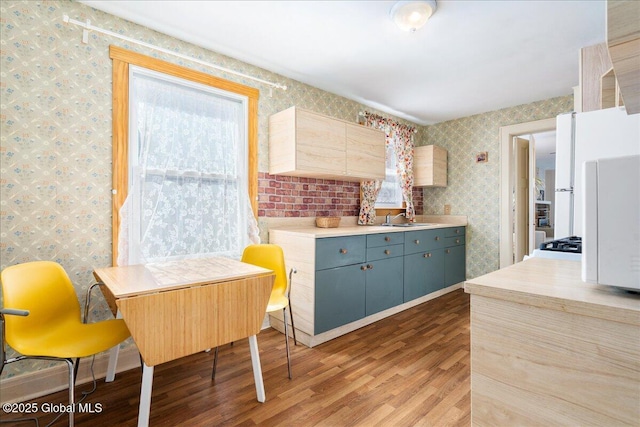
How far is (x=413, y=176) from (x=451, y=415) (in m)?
3.30

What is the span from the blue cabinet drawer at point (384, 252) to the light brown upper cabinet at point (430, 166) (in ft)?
5.04

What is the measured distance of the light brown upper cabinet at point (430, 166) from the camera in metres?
4.33

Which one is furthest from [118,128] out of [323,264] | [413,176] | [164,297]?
[413,176]

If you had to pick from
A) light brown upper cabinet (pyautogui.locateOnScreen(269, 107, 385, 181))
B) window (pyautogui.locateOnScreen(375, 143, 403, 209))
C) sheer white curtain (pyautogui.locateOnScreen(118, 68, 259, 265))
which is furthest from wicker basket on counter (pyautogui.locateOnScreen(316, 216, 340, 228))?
window (pyautogui.locateOnScreen(375, 143, 403, 209))

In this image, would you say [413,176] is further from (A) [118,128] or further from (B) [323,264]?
(A) [118,128]

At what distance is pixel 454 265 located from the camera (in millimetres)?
4160

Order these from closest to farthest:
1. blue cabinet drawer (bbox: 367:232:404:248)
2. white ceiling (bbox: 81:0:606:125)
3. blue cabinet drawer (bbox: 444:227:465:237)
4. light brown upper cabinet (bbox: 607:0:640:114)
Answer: light brown upper cabinet (bbox: 607:0:640:114)
white ceiling (bbox: 81:0:606:125)
blue cabinet drawer (bbox: 367:232:404:248)
blue cabinet drawer (bbox: 444:227:465:237)

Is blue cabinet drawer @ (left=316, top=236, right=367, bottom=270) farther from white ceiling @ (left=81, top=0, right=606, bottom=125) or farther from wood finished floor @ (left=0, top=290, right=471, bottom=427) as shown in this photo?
white ceiling @ (left=81, top=0, right=606, bottom=125)

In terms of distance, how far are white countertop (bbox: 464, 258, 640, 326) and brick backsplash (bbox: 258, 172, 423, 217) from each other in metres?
2.28

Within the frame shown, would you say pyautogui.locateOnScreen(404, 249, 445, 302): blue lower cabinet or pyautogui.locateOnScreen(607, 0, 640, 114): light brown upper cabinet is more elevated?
pyautogui.locateOnScreen(607, 0, 640, 114): light brown upper cabinet

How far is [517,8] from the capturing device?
2047mm

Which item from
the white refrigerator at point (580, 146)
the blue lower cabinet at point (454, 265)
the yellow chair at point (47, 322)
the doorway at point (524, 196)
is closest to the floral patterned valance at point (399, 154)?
the blue lower cabinet at point (454, 265)

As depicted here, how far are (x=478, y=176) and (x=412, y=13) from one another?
9.37 feet

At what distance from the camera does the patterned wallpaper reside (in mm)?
4066
